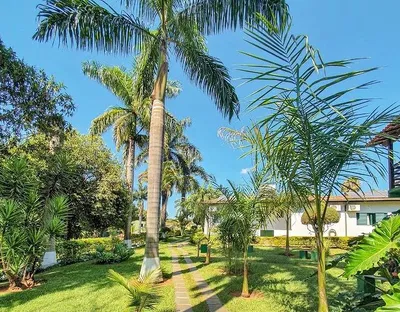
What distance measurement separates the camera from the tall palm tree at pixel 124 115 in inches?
737

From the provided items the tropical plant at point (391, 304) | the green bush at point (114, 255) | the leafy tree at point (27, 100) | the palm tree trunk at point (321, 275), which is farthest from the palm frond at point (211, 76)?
the tropical plant at point (391, 304)

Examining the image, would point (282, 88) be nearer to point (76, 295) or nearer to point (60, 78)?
point (76, 295)

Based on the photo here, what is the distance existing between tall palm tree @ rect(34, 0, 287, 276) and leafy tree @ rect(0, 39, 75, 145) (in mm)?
1124

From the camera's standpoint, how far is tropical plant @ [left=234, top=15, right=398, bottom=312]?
3.39 meters

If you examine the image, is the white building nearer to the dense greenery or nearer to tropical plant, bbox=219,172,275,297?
the dense greenery

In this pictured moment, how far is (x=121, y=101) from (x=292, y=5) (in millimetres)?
14072

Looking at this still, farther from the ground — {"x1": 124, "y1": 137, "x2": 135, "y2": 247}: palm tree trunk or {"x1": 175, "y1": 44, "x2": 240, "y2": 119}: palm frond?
{"x1": 175, "y1": 44, "x2": 240, "y2": 119}: palm frond

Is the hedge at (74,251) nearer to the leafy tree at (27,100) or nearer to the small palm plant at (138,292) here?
the leafy tree at (27,100)

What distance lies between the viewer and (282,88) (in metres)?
3.62

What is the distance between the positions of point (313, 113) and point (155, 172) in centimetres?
657

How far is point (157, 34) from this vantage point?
34.8 feet

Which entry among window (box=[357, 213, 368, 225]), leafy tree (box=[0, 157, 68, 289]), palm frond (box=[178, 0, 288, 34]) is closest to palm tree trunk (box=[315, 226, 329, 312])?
palm frond (box=[178, 0, 288, 34])

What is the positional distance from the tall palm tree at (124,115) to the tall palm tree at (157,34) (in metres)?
7.92

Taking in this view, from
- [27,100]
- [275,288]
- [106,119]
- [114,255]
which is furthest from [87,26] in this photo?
[106,119]
